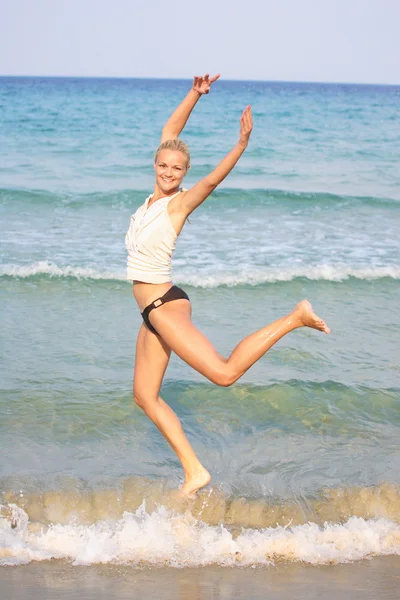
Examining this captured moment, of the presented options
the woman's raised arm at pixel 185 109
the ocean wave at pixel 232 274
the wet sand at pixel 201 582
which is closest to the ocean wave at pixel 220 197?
the ocean wave at pixel 232 274

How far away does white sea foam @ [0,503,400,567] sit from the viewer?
461 cm

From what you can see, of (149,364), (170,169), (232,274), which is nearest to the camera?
(170,169)

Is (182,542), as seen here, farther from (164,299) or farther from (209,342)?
(164,299)

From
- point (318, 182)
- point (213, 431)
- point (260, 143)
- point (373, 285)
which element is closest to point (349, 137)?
point (260, 143)

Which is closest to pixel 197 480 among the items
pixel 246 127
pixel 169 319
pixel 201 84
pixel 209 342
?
pixel 209 342

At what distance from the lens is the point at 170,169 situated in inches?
187

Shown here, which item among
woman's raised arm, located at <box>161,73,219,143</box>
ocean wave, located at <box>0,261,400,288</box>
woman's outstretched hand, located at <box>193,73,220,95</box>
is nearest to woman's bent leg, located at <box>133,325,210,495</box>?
woman's raised arm, located at <box>161,73,219,143</box>

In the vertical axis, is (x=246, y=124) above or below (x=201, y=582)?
above

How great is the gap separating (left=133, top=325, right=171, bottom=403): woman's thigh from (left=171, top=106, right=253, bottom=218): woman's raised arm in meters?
0.83

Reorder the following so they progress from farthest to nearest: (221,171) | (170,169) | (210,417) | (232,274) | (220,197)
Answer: (220,197), (232,274), (210,417), (170,169), (221,171)

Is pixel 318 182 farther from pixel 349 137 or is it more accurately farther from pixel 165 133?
pixel 165 133

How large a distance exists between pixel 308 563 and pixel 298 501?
70cm

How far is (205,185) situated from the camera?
439cm

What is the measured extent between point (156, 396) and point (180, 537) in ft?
2.68
